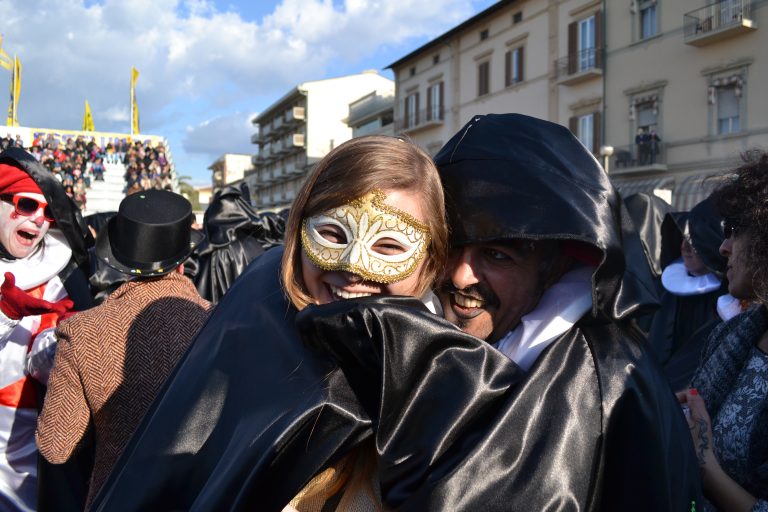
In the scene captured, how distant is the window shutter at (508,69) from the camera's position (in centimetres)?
2784

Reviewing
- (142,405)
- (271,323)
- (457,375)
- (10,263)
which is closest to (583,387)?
(457,375)

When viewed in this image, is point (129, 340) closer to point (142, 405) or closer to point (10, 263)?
point (142, 405)

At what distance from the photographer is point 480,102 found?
29562 mm

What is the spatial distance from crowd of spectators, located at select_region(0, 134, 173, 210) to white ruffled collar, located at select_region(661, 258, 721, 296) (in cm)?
2117

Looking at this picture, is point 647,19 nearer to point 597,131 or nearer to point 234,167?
point 597,131

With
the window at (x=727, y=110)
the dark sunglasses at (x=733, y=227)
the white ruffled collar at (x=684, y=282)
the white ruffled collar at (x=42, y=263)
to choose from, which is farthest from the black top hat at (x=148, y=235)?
the window at (x=727, y=110)

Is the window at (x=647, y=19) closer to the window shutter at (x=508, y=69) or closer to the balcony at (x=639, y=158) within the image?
the balcony at (x=639, y=158)

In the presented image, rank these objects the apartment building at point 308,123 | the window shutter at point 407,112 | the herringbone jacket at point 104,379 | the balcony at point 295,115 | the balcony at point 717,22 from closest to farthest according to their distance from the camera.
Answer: the herringbone jacket at point 104,379, the balcony at point 717,22, the window shutter at point 407,112, the apartment building at point 308,123, the balcony at point 295,115

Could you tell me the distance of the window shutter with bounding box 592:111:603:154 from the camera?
23.6 m

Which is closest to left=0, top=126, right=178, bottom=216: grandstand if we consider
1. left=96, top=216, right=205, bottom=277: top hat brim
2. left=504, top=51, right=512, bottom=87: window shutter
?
left=504, top=51, right=512, bottom=87: window shutter

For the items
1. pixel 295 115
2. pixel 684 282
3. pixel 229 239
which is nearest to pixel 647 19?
pixel 684 282

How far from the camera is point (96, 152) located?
28969 millimetres

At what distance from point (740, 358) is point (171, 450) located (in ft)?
6.34

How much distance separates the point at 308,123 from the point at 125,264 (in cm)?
5715
